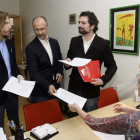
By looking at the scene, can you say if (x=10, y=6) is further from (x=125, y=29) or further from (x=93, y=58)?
(x=93, y=58)

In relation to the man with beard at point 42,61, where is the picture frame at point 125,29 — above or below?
above

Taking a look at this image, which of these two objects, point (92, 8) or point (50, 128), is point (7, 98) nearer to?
point (50, 128)

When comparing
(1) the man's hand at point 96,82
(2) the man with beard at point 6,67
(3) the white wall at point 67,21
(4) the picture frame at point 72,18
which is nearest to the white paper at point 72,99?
(1) the man's hand at point 96,82

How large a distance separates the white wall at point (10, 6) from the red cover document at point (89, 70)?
4.57 metres

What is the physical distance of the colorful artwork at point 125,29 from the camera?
83.6 inches

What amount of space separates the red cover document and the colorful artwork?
782mm

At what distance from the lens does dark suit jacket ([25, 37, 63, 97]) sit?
1.87 meters

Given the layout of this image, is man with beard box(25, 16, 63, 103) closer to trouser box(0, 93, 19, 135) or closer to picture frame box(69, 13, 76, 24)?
trouser box(0, 93, 19, 135)

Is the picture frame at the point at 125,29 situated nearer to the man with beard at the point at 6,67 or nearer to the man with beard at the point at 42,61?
the man with beard at the point at 42,61

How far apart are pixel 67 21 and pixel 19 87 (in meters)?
2.00

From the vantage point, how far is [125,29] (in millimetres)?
2201

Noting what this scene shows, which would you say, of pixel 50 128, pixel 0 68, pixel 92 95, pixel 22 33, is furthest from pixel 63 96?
pixel 22 33

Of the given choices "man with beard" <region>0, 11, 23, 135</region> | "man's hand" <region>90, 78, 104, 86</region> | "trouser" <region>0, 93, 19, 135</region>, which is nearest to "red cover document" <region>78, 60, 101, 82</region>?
"man's hand" <region>90, 78, 104, 86</region>

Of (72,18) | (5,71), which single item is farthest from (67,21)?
(5,71)
